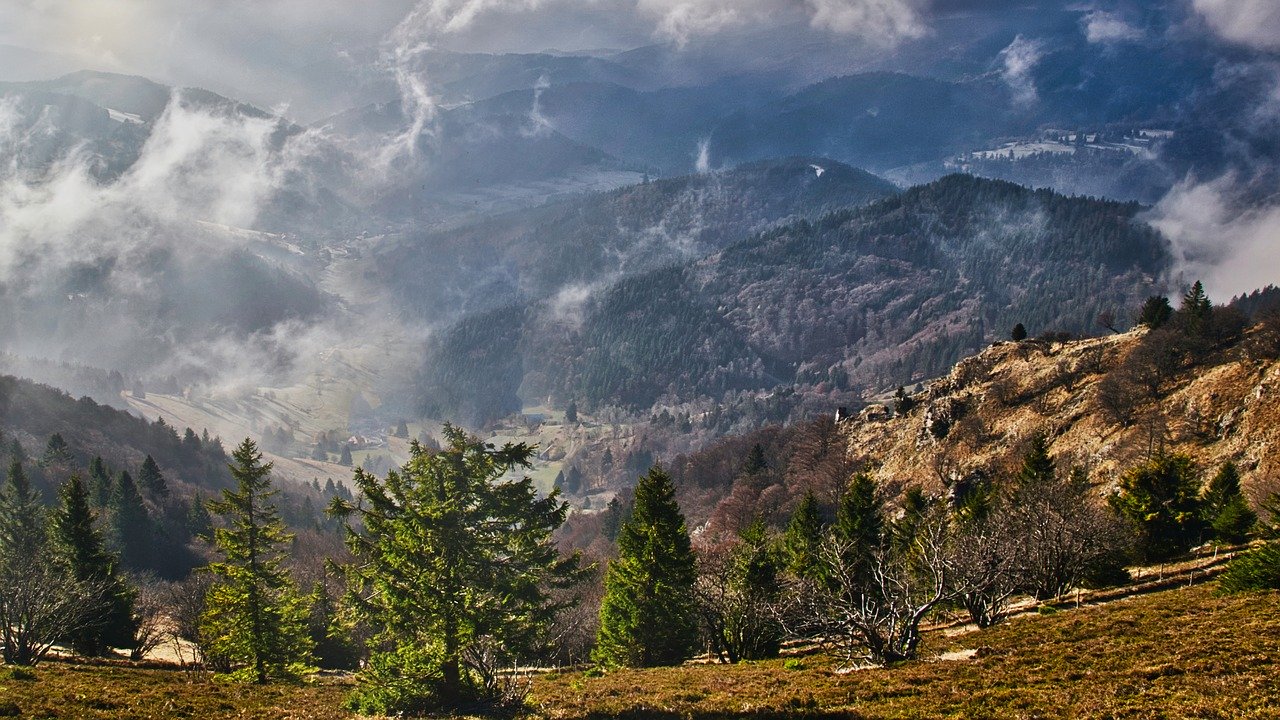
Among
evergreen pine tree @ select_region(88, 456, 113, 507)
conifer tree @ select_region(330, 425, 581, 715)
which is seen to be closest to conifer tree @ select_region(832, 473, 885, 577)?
conifer tree @ select_region(330, 425, 581, 715)

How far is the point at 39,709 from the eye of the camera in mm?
25531

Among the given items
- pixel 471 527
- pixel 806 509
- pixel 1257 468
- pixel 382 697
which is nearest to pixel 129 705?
pixel 382 697

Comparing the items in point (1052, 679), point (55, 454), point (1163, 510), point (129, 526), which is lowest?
point (1052, 679)

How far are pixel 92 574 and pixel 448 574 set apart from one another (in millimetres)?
46639

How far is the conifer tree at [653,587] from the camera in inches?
1934

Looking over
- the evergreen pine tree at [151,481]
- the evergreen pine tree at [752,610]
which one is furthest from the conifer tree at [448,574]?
the evergreen pine tree at [151,481]

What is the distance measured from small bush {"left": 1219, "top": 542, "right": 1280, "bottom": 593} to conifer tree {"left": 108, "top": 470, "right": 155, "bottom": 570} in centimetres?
16006

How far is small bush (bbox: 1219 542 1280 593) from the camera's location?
30406 millimetres

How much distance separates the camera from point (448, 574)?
3005cm

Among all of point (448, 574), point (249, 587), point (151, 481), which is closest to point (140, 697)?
point (249, 587)

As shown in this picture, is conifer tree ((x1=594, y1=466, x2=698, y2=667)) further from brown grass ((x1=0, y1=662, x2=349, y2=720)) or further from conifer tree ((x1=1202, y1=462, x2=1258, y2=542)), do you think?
conifer tree ((x1=1202, y1=462, x2=1258, y2=542))

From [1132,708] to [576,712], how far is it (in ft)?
60.1

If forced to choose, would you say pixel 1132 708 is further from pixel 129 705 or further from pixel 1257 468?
pixel 1257 468

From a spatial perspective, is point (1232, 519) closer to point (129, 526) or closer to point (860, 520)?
point (860, 520)
